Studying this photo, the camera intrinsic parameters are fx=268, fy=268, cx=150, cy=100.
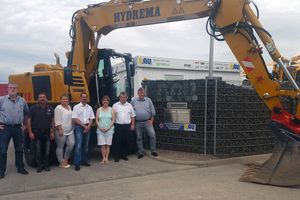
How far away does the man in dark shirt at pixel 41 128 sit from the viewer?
5910 mm

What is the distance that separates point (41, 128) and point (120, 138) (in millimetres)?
1991

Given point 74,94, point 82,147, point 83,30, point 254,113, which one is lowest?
point 82,147

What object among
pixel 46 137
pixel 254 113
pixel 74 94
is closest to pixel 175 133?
pixel 254 113

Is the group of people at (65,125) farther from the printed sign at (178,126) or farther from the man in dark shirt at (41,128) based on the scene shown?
the printed sign at (178,126)

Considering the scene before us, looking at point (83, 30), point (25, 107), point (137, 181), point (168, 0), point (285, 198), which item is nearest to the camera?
point (285, 198)

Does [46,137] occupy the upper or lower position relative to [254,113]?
lower

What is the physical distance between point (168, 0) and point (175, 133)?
12.1ft

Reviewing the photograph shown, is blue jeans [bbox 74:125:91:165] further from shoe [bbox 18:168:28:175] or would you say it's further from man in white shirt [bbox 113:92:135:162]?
Result: shoe [bbox 18:168:28:175]

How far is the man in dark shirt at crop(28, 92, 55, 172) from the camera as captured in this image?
5910 millimetres

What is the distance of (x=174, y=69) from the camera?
2008 centimetres

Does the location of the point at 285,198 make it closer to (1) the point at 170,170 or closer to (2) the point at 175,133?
(1) the point at 170,170

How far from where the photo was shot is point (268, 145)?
7.90 m

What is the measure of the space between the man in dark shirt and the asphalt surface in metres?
0.31

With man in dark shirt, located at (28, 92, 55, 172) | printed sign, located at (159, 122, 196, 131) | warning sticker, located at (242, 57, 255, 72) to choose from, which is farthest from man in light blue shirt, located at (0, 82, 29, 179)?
warning sticker, located at (242, 57, 255, 72)
